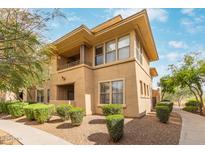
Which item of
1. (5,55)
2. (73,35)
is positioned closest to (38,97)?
(73,35)

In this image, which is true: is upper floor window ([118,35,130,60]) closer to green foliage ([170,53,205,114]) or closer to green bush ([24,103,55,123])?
green bush ([24,103,55,123])

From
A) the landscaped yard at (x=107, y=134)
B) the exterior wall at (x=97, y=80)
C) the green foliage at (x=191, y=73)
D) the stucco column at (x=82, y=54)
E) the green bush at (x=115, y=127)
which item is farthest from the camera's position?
the green foliage at (x=191, y=73)

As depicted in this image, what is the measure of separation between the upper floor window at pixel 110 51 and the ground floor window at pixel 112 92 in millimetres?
1676

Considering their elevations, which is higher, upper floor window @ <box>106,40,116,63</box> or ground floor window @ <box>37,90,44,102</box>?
upper floor window @ <box>106,40,116,63</box>

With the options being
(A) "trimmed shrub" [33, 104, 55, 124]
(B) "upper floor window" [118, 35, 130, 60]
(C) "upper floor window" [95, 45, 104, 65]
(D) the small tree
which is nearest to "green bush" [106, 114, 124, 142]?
(A) "trimmed shrub" [33, 104, 55, 124]

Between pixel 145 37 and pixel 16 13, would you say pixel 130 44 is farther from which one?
pixel 16 13

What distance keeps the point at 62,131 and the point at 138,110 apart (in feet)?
15.0

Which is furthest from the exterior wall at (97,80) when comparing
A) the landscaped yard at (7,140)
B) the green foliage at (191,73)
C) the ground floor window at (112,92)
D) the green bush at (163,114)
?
the green foliage at (191,73)

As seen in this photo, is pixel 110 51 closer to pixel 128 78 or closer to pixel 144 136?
pixel 128 78

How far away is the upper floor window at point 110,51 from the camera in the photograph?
11.7 m

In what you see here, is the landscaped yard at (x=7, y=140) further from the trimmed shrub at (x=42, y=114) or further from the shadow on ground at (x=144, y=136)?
the shadow on ground at (x=144, y=136)

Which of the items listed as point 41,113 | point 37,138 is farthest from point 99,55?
point 37,138

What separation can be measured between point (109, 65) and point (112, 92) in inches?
73.8

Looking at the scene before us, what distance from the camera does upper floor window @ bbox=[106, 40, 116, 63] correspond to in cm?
1173
